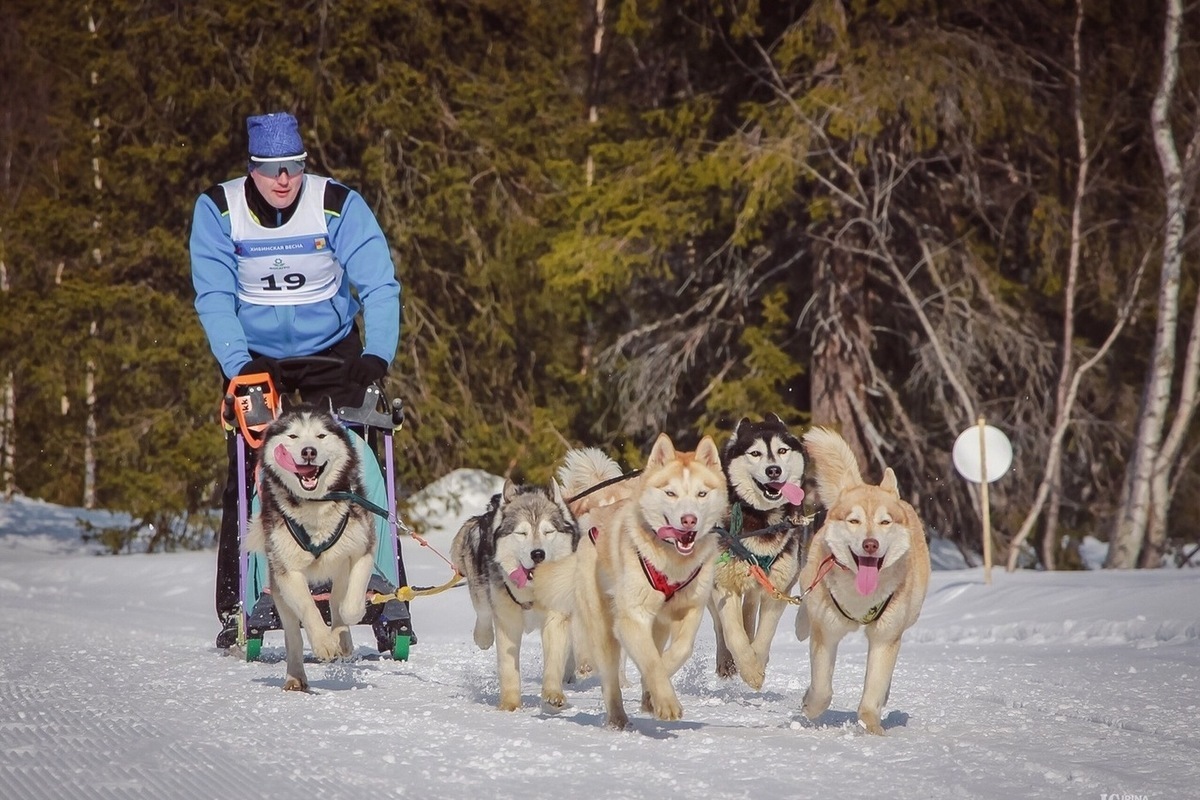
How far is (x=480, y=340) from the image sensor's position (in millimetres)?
17016

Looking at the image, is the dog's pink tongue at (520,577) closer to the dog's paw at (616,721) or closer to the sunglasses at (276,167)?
the dog's paw at (616,721)

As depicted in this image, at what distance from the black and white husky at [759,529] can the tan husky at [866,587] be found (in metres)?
0.97

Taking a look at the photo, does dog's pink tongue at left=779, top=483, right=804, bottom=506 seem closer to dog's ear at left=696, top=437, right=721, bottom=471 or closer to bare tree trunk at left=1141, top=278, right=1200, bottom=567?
dog's ear at left=696, top=437, right=721, bottom=471

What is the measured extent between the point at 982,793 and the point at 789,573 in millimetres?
2822

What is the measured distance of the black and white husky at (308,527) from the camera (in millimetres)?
5398

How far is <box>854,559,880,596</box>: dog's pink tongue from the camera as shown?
4723mm

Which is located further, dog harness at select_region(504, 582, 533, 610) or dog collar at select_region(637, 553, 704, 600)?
dog harness at select_region(504, 582, 533, 610)

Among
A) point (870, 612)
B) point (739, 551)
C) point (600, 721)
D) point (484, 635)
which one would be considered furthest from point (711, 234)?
point (600, 721)

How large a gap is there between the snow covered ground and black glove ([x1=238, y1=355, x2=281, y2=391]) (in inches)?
49.6

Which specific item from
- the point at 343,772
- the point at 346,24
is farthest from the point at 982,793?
the point at 346,24

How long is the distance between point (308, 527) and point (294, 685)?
605 millimetres

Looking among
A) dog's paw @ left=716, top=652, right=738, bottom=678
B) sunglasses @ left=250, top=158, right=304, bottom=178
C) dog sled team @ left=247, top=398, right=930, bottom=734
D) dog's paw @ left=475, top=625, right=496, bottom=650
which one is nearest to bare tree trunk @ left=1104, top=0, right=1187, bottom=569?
dog's paw @ left=716, top=652, right=738, bottom=678

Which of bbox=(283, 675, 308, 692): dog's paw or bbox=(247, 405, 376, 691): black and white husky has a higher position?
bbox=(247, 405, 376, 691): black and white husky

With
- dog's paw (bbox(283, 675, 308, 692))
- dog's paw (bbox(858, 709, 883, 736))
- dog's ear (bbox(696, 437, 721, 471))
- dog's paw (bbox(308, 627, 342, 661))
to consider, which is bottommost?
dog's paw (bbox(858, 709, 883, 736))
